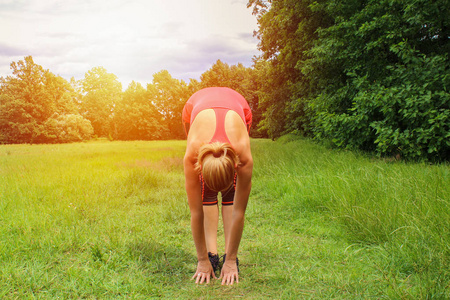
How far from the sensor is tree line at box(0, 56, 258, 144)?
1411 cm

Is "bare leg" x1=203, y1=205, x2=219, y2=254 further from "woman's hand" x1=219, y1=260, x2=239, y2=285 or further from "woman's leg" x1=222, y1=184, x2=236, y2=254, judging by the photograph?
"woman's hand" x1=219, y1=260, x2=239, y2=285

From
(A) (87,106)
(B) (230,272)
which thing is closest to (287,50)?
(B) (230,272)

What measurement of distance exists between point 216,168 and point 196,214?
638mm

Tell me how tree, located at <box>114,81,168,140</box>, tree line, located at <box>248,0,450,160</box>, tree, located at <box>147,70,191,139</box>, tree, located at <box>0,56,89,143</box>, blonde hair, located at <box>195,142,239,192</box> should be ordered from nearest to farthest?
blonde hair, located at <box>195,142,239,192</box> < tree line, located at <box>248,0,450,160</box> < tree, located at <box>0,56,89,143</box> < tree, located at <box>114,81,168,140</box> < tree, located at <box>147,70,191,139</box>

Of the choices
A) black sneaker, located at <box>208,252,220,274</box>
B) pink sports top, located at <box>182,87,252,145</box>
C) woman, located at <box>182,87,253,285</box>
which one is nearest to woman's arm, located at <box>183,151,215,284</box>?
woman, located at <box>182,87,253,285</box>

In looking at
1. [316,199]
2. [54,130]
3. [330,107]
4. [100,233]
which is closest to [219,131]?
[100,233]

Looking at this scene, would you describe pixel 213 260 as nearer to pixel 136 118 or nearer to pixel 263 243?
pixel 263 243

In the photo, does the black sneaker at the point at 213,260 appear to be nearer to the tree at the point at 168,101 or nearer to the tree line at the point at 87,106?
the tree line at the point at 87,106

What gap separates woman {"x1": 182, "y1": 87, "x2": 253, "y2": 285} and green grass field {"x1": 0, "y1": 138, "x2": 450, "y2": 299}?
301 millimetres

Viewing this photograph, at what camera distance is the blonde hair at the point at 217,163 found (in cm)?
196

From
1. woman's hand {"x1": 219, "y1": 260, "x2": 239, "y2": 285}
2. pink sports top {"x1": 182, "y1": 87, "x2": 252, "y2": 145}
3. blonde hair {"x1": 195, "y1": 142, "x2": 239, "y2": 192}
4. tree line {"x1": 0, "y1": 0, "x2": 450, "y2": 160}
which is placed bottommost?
woman's hand {"x1": 219, "y1": 260, "x2": 239, "y2": 285}

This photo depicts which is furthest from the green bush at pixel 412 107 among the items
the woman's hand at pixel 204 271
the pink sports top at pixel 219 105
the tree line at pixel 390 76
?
the woman's hand at pixel 204 271

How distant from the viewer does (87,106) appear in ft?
78.2

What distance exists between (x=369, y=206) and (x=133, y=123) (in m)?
25.1
